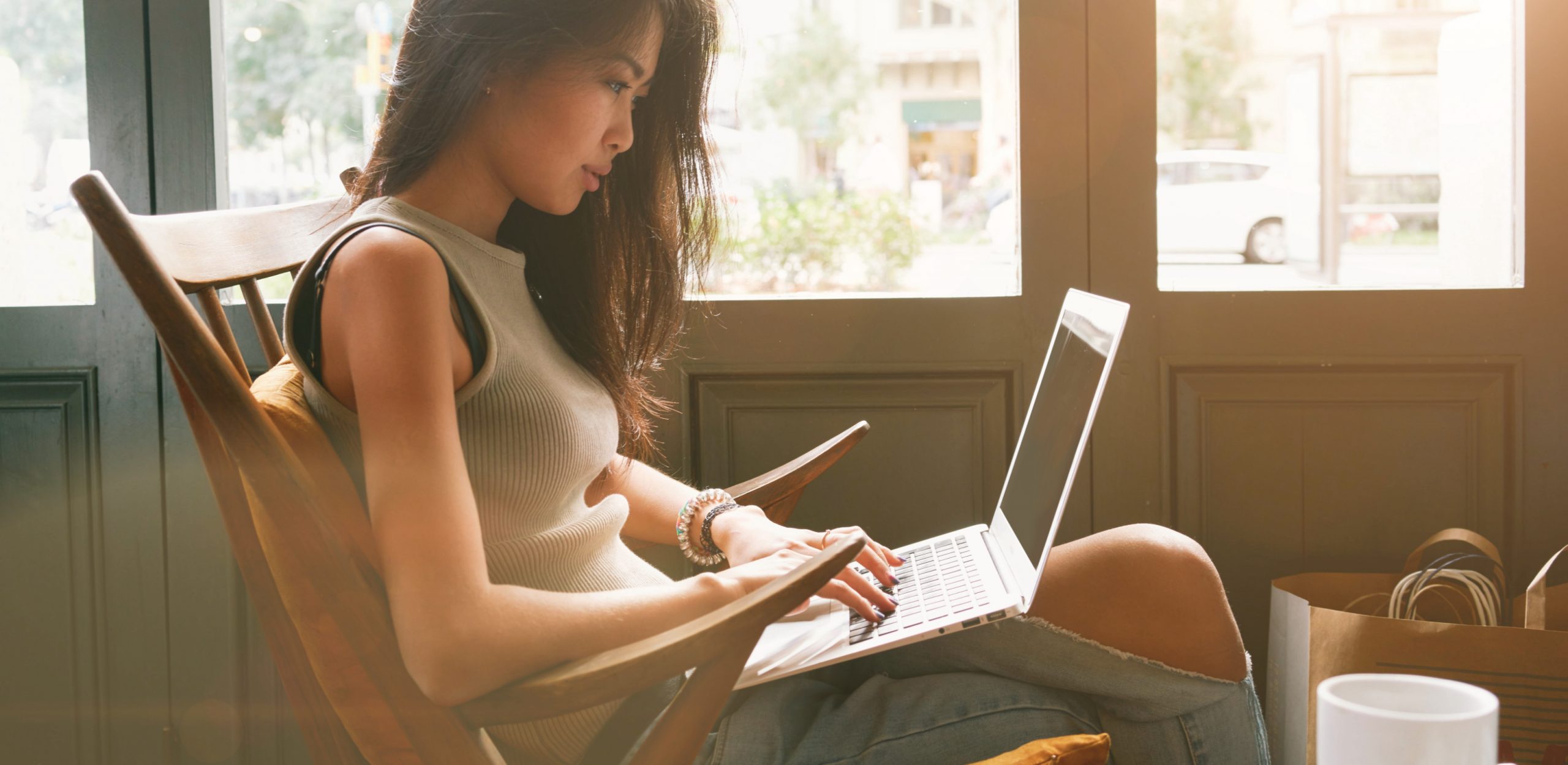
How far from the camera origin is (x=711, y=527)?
1.28 m

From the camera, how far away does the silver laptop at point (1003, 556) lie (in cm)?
103

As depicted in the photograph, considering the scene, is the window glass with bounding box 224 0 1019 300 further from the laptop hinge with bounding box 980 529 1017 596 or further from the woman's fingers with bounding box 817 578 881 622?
the woman's fingers with bounding box 817 578 881 622

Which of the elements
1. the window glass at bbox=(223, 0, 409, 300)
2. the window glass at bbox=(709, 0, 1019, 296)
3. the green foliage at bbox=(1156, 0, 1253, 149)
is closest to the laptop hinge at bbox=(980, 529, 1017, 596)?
the window glass at bbox=(709, 0, 1019, 296)

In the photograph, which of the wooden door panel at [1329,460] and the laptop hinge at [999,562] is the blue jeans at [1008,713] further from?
the wooden door panel at [1329,460]

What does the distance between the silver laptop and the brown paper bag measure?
0.42 m

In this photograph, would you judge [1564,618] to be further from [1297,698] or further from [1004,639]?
[1004,639]

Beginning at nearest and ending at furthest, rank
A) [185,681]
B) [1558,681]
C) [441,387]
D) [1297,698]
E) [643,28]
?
[441,387]
[643,28]
[1558,681]
[1297,698]
[185,681]

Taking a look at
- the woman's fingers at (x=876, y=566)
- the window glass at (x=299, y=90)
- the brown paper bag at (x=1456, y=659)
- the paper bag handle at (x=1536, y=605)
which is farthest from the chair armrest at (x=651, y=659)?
the window glass at (x=299, y=90)

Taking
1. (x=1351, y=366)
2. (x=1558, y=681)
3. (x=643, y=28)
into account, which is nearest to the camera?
(x=643, y=28)

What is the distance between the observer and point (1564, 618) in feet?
Result: 4.73

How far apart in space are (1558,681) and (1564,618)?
0.94ft

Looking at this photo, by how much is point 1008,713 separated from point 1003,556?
0.24 metres

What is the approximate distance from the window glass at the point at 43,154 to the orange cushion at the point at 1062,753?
177 centimetres

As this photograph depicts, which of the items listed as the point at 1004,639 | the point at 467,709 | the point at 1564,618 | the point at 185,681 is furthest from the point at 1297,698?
the point at 185,681
